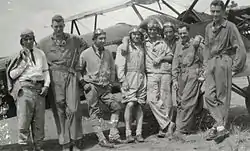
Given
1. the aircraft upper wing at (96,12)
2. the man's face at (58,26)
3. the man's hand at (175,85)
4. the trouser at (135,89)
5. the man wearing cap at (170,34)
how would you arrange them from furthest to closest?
the aircraft upper wing at (96,12) → the man wearing cap at (170,34) → the man's hand at (175,85) → the trouser at (135,89) → the man's face at (58,26)

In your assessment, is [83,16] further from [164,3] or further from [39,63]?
[39,63]

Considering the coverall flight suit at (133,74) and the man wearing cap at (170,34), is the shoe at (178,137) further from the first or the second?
the man wearing cap at (170,34)

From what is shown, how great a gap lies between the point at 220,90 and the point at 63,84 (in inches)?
95.1

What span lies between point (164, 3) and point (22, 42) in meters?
5.69

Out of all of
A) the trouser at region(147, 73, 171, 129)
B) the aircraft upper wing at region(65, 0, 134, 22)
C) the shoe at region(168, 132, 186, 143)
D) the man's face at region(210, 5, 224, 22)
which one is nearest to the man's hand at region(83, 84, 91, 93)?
the trouser at region(147, 73, 171, 129)

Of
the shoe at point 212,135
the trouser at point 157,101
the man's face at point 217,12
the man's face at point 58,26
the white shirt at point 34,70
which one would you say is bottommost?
the shoe at point 212,135

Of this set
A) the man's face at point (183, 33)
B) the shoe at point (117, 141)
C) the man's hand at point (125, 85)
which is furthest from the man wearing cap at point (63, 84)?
the man's face at point (183, 33)

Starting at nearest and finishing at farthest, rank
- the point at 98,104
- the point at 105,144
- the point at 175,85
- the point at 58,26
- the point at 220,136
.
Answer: the point at 220,136 < the point at 58,26 < the point at 105,144 < the point at 98,104 < the point at 175,85

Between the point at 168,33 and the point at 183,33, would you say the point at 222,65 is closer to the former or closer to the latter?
the point at 183,33

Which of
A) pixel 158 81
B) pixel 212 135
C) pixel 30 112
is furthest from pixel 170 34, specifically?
pixel 30 112

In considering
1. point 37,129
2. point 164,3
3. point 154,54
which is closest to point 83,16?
point 164,3

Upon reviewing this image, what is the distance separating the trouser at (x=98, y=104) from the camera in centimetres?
550

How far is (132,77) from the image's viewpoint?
225 inches

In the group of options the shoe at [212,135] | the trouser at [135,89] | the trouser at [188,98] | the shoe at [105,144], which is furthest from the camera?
the trouser at [188,98]
